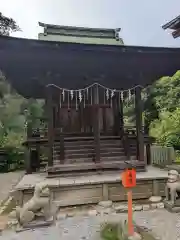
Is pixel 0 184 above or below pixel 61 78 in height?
below

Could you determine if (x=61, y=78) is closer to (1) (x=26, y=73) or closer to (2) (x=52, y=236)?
(1) (x=26, y=73)

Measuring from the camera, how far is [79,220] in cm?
504

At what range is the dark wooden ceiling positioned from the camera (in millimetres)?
6242

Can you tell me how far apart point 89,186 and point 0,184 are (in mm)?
4952

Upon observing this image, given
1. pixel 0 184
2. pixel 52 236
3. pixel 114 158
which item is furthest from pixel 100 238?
pixel 0 184

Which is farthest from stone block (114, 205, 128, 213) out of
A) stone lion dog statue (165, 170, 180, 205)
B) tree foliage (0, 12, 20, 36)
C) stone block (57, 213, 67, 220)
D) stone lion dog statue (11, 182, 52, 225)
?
tree foliage (0, 12, 20, 36)

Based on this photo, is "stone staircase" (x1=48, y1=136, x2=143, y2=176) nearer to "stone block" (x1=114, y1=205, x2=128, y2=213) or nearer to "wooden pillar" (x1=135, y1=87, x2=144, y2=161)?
"wooden pillar" (x1=135, y1=87, x2=144, y2=161)

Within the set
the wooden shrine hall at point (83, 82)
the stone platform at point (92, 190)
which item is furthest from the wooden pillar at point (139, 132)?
the stone platform at point (92, 190)

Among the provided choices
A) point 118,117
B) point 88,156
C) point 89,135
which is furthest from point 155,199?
point 118,117

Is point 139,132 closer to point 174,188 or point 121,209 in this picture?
point 174,188

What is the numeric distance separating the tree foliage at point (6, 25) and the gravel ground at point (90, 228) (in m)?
15.9

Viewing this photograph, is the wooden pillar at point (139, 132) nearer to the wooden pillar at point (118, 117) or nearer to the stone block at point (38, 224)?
the wooden pillar at point (118, 117)

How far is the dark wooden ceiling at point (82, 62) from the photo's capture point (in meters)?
6.24

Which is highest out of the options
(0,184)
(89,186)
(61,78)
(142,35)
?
(142,35)
